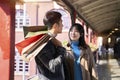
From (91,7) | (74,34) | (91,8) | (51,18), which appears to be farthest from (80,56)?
(91,8)

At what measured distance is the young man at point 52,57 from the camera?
10.0 feet

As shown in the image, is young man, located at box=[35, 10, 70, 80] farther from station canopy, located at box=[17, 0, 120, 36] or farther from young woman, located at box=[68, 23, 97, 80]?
station canopy, located at box=[17, 0, 120, 36]

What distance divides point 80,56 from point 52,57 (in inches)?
28.7

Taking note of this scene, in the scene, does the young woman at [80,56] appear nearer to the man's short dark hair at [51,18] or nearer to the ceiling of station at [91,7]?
the man's short dark hair at [51,18]

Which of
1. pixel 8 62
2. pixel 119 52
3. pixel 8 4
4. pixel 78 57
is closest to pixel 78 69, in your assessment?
pixel 78 57

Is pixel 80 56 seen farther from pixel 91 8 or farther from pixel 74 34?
pixel 91 8

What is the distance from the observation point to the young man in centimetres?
305

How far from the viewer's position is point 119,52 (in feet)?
111

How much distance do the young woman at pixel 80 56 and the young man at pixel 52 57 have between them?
45 cm

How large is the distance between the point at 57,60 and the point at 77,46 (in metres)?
0.82

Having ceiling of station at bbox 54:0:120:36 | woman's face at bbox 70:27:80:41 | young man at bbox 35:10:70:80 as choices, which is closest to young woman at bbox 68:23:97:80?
woman's face at bbox 70:27:80:41

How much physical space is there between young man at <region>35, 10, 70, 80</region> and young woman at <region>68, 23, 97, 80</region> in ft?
1.46

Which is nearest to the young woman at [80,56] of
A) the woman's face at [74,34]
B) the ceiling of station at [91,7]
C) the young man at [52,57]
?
the woman's face at [74,34]

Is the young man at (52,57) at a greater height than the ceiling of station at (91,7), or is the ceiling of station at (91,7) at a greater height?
the ceiling of station at (91,7)
